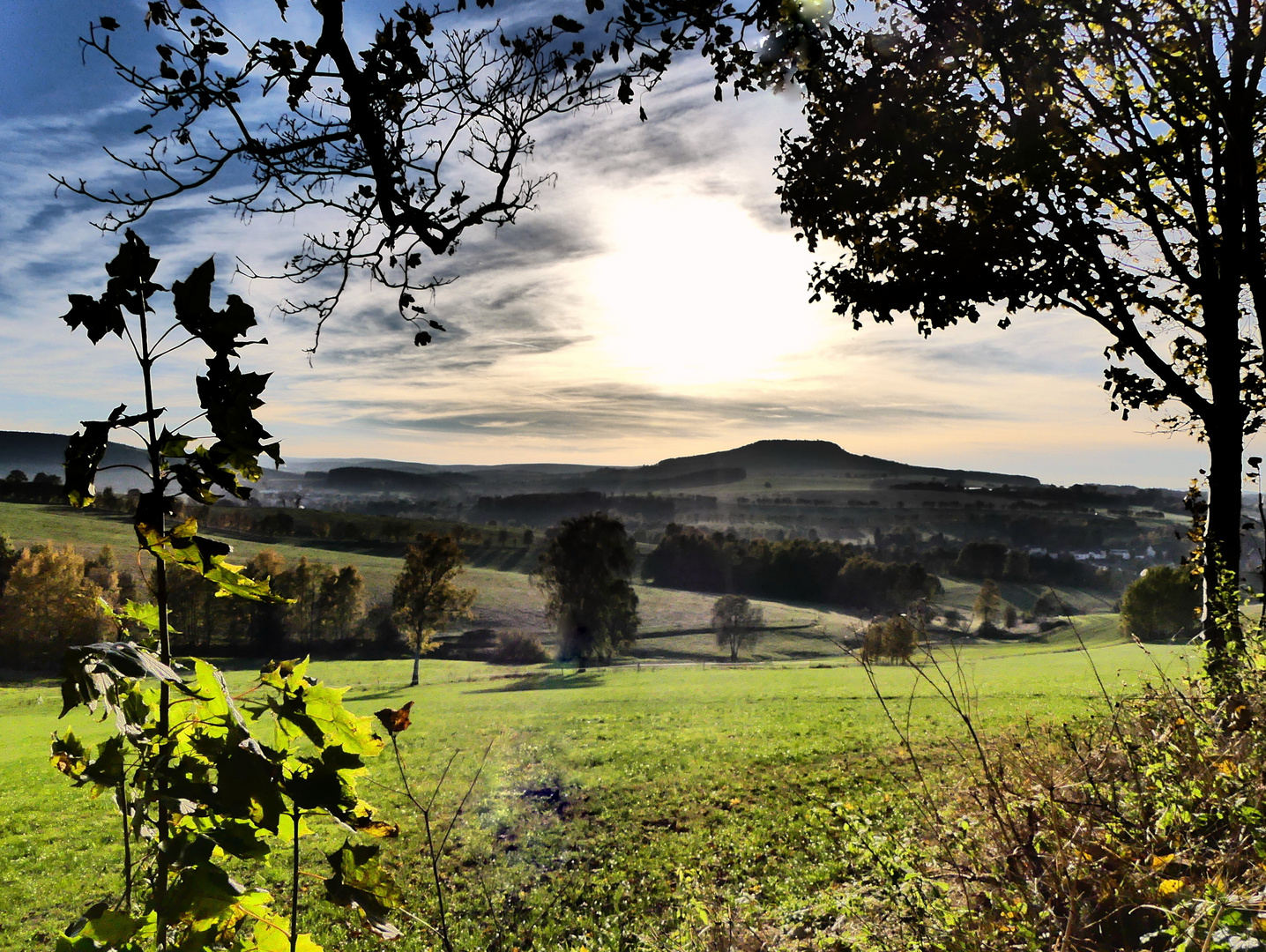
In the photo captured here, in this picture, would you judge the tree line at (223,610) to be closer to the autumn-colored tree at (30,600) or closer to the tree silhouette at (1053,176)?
the autumn-colored tree at (30,600)

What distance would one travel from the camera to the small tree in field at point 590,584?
190ft

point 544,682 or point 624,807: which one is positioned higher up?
point 624,807

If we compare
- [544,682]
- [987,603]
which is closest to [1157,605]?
[987,603]

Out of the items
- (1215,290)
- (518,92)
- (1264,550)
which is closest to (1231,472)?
(1215,290)

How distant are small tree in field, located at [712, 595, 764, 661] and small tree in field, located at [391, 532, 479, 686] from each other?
44991 millimetres

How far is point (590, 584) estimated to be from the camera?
191ft

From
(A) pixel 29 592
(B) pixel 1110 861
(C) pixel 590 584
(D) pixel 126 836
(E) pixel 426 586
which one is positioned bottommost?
(A) pixel 29 592

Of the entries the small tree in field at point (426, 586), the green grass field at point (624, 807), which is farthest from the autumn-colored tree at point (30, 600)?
the green grass field at point (624, 807)

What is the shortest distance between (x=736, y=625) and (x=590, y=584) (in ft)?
104

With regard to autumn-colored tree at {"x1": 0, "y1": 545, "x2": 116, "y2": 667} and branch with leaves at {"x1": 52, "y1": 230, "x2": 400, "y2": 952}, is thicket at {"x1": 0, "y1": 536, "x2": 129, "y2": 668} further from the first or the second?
branch with leaves at {"x1": 52, "y1": 230, "x2": 400, "y2": 952}

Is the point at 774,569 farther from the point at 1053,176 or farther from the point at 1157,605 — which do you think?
the point at 1053,176

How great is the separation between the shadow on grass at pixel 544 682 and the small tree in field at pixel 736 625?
3561 cm

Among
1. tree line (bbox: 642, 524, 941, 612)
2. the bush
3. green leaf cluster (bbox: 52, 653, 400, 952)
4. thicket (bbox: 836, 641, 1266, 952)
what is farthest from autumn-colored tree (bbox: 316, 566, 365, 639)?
green leaf cluster (bbox: 52, 653, 400, 952)

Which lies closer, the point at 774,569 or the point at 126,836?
the point at 126,836
